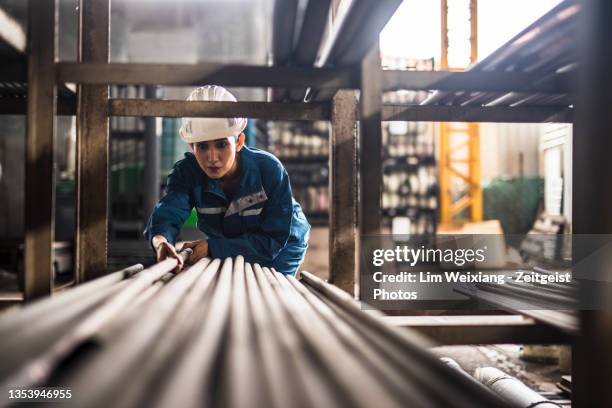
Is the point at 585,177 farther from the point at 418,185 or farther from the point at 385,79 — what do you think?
the point at 418,185

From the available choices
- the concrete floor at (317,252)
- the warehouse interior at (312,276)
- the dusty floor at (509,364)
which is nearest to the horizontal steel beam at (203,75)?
the warehouse interior at (312,276)

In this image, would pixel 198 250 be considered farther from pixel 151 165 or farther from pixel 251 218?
pixel 151 165

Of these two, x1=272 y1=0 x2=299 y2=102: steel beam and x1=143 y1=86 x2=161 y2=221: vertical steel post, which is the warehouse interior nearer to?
x1=272 y1=0 x2=299 y2=102: steel beam

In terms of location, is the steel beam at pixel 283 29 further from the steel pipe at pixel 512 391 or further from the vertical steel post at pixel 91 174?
the steel pipe at pixel 512 391

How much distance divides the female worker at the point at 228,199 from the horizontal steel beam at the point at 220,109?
23 cm

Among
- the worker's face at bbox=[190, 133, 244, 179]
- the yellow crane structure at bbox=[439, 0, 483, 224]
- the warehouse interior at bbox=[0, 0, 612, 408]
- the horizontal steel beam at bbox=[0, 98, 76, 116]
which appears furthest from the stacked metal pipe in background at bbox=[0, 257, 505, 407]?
the yellow crane structure at bbox=[439, 0, 483, 224]

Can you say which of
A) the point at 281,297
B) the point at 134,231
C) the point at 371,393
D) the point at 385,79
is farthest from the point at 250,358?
the point at 134,231

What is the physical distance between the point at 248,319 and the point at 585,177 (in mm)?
955

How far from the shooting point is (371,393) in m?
0.94

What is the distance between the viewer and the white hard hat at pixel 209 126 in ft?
9.93

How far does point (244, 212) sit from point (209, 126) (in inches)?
23.2

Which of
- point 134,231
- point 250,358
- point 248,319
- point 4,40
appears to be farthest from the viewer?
point 134,231

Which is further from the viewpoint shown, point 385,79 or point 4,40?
point 385,79

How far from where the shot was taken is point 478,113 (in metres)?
3.06
